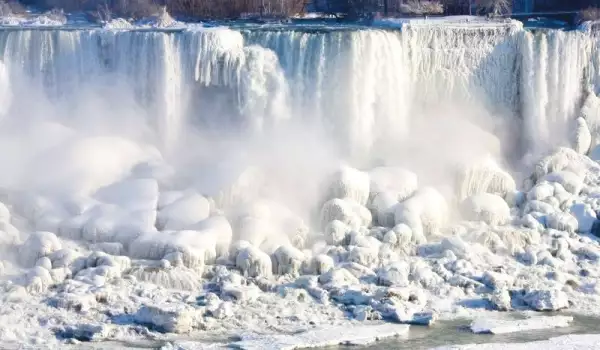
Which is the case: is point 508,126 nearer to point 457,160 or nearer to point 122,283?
point 457,160

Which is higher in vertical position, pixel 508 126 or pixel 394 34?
pixel 394 34

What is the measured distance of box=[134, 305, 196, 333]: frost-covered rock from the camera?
14.1 meters

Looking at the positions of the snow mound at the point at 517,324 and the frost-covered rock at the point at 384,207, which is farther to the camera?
the frost-covered rock at the point at 384,207

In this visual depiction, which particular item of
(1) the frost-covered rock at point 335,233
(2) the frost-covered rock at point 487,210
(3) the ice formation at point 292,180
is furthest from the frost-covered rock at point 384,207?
(2) the frost-covered rock at point 487,210

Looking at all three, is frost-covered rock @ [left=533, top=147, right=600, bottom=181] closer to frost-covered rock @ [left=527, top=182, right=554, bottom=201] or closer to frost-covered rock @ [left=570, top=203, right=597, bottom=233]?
frost-covered rock @ [left=527, top=182, right=554, bottom=201]

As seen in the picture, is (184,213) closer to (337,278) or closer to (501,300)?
(337,278)

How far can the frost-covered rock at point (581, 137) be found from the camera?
63.9ft

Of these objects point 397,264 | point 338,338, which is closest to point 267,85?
point 397,264

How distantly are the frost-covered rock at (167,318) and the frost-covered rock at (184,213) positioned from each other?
227 centimetres

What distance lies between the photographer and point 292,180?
17.7m

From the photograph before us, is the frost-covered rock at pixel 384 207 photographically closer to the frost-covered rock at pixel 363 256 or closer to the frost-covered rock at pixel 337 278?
the frost-covered rock at pixel 363 256

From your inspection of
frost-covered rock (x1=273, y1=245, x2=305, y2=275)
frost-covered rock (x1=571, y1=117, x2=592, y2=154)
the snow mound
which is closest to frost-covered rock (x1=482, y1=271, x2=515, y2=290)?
the snow mound

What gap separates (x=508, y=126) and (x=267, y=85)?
138 inches

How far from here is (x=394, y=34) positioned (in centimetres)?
1927
